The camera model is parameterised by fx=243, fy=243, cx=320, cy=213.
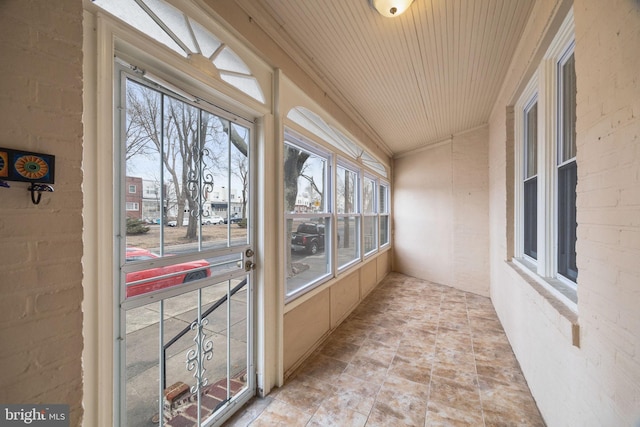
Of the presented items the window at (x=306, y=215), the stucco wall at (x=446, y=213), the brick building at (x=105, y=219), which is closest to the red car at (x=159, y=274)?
the brick building at (x=105, y=219)

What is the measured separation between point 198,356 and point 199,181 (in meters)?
1.10

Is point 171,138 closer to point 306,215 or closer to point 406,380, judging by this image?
point 306,215

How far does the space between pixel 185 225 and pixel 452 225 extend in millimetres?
4580

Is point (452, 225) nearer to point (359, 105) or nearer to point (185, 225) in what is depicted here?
point (359, 105)

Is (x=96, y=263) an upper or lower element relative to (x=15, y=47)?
lower

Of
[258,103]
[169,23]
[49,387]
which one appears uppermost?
[169,23]

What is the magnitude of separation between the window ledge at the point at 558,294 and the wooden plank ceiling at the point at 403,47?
1.98 meters

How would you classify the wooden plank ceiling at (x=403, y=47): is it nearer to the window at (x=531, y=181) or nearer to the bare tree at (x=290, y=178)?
the window at (x=531, y=181)

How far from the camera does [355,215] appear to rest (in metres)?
3.87

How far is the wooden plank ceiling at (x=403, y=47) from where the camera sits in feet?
5.64

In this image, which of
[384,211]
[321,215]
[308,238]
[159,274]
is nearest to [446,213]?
[384,211]

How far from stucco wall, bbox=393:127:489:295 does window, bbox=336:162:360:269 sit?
6.33 feet

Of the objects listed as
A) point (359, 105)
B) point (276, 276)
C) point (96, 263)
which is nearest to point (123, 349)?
point (96, 263)

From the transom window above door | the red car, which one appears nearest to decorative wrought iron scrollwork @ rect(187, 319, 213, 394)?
the red car
